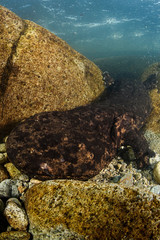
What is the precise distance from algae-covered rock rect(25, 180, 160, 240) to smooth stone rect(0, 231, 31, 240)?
86 millimetres

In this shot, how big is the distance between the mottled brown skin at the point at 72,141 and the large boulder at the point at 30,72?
2.34 ft

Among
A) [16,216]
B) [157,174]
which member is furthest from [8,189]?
[157,174]

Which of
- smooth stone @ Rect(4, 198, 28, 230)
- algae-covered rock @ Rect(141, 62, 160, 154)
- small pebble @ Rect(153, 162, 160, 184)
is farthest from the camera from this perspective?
algae-covered rock @ Rect(141, 62, 160, 154)

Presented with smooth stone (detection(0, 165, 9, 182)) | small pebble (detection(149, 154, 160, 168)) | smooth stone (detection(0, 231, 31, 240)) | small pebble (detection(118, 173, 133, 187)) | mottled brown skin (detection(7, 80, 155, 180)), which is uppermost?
mottled brown skin (detection(7, 80, 155, 180))

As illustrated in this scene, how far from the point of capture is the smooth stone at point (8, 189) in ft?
7.74

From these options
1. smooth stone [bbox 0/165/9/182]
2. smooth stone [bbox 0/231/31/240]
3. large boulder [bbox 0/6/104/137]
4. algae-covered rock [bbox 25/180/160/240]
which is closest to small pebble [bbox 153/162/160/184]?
algae-covered rock [bbox 25/180/160/240]

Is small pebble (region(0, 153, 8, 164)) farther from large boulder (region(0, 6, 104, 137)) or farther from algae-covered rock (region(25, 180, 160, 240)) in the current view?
algae-covered rock (region(25, 180, 160, 240))

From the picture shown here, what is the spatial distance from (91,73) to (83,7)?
112 feet

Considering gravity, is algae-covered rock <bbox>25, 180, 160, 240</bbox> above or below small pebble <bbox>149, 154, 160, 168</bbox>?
above

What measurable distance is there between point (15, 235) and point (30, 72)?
10.7 ft

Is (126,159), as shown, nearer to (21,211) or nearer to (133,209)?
(133,209)

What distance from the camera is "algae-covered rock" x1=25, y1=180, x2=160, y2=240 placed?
62.1 inches

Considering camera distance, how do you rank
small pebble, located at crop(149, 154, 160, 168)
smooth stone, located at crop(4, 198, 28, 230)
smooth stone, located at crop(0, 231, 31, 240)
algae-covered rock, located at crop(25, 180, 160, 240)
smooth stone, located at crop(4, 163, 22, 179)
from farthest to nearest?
small pebble, located at crop(149, 154, 160, 168), smooth stone, located at crop(4, 163, 22, 179), smooth stone, located at crop(4, 198, 28, 230), smooth stone, located at crop(0, 231, 31, 240), algae-covered rock, located at crop(25, 180, 160, 240)

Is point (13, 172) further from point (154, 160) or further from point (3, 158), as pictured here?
point (154, 160)
